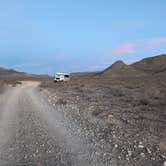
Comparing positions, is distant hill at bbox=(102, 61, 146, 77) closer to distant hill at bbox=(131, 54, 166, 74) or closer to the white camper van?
distant hill at bbox=(131, 54, 166, 74)

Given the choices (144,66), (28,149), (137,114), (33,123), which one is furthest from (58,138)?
(144,66)

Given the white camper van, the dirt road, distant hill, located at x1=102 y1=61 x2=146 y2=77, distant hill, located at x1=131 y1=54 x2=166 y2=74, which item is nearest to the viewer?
the dirt road

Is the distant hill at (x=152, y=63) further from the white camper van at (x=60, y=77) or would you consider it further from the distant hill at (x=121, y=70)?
the white camper van at (x=60, y=77)

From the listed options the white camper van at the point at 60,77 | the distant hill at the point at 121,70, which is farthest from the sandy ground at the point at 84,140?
the distant hill at the point at 121,70

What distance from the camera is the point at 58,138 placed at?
9234 mm

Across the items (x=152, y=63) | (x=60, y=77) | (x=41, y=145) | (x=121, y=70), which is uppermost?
(x=152, y=63)

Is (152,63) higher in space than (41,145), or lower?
higher

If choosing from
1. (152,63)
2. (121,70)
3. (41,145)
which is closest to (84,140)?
(41,145)

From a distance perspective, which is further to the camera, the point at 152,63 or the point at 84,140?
the point at 152,63

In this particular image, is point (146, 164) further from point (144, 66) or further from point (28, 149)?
point (144, 66)

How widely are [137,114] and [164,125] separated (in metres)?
3.08

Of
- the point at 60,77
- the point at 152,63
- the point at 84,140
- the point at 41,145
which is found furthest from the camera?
the point at 152,63

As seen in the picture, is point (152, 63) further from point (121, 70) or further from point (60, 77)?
point (60, 77)

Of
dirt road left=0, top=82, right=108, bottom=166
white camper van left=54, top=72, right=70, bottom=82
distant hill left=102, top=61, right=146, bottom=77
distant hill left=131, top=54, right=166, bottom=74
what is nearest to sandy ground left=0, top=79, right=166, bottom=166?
dirt road left=0, top=82, right=108, bottom=166
